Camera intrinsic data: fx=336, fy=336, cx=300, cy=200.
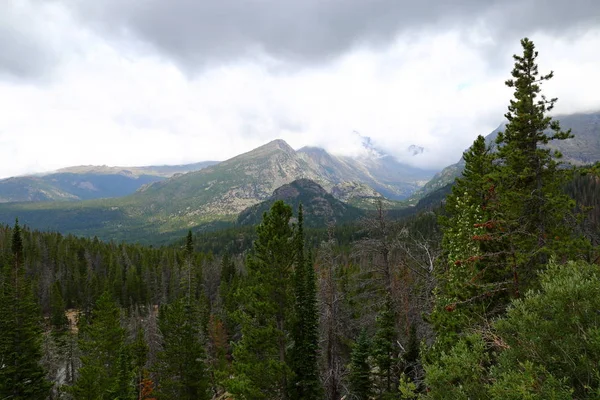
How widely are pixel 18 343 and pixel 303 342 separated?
2717 centimetres

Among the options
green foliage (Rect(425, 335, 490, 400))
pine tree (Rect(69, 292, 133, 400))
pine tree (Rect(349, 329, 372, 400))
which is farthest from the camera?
pine tree (Rect(69, 292, 133, 400))

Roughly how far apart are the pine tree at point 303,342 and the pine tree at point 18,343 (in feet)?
81.9

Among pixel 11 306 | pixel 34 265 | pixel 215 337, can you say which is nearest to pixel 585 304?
pixel 11 306

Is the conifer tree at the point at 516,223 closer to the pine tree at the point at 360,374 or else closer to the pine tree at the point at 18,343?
the pine tree at the point at 360,374

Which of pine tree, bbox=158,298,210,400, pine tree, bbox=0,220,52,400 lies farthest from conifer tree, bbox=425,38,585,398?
pine tree, bbox=0,220,52,400

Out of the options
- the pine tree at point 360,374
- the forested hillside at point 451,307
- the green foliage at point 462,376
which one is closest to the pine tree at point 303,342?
the forested hillside at point 451,307

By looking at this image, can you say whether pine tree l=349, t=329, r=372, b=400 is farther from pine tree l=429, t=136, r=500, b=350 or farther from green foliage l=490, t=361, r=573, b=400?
green foliage l=490, t=361, r=573, b=400

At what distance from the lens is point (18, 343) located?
30859 millimetres

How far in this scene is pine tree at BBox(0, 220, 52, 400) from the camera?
29.7 metres

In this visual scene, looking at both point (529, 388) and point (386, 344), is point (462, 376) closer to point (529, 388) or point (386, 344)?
point (529, 388)

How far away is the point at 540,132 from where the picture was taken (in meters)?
18.8

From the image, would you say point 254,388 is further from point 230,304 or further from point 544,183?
point 230,304

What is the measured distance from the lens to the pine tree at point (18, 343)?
29.7 meters

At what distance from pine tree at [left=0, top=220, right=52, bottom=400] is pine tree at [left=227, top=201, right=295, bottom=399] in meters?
21.7
